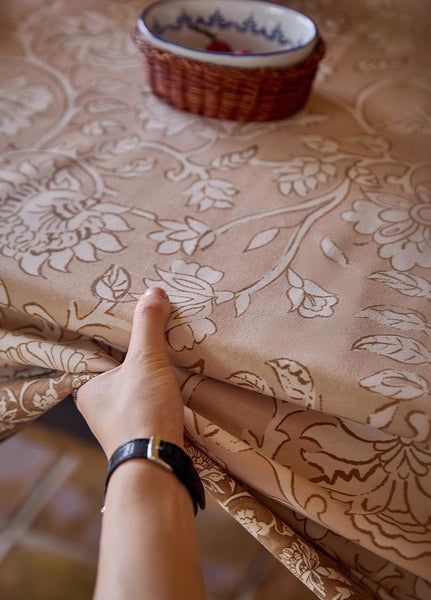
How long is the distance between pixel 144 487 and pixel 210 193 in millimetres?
385

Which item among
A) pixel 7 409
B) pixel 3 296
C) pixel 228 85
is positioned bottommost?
pixel 7 409

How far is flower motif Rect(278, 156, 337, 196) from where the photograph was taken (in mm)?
698

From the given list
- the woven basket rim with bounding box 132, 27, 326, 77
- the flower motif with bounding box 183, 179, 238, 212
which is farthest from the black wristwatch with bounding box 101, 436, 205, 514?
the woven basket rim with bounding box 132, 27, 326, 77

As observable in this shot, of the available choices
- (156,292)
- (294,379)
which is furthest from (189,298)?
(294,379)

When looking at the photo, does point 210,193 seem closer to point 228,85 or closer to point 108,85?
point 228,85

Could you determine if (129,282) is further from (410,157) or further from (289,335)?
(410,157)

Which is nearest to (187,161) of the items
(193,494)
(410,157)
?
(410,157)

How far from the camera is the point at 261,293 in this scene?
0.55 m

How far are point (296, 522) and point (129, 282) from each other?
296 mm

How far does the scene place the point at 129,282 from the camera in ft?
1.83

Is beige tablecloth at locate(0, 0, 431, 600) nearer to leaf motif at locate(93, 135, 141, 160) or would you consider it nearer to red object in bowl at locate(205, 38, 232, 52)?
leaf motif at locate(93, 135, 141, 160)

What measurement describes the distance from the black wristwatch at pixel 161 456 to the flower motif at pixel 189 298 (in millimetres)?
100

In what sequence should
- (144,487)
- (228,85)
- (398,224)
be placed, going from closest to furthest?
(144,487) < (398,224) < (228,85)

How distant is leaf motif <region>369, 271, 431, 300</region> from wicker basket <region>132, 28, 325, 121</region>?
354 millimetres
